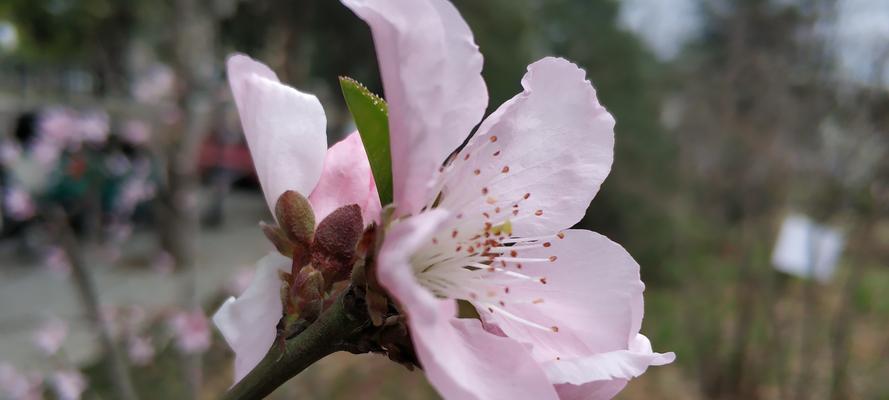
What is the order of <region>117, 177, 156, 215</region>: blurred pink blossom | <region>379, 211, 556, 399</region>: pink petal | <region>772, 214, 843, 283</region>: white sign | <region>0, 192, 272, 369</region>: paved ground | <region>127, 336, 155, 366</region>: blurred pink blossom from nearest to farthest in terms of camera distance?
1. <region>379, 211, 556, 399</region>: pink petal
2. <region>772, 214, 843, 283</region>: white sign
3. <region>127, 336, 155, 366</region>: blurred pink blossom
4. <region>117, 177, 156, 215</region>: blurred pink blossom
5. <region>0, 192, 272, 369</region>: paved ground

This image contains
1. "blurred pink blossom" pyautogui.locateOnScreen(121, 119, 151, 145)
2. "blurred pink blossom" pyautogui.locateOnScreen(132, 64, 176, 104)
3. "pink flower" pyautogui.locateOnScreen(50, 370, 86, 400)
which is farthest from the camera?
"blurred pink blossom" pyautogui.locateOnScreen(132, 64, 176, 104)

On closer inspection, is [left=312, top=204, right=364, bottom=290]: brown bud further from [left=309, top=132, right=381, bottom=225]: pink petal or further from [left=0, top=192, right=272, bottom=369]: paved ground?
[left=0, top=192, right=272, bottom=369]: paved ground

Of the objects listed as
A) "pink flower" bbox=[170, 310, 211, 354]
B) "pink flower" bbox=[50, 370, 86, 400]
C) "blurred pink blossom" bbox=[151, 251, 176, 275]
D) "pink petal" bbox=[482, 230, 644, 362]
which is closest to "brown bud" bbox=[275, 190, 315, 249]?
"pink petal" bbox=[482, 230, 644, 362]

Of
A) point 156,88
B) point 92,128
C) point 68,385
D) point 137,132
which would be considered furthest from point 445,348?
point 156,88

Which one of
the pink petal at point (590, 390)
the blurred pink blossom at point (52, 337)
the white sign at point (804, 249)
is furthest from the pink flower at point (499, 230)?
the blurred pink blossom at point (52, 337)

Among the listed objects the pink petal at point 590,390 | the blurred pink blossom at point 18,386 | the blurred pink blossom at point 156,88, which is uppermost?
the blurred pink blossom at point 156,88

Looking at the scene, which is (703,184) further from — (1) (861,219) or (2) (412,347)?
(2) (412,347)

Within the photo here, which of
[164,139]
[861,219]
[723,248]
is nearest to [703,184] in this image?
[723,248]

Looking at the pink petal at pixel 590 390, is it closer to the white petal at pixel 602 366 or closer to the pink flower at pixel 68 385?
the white petal at pixel 602 366
